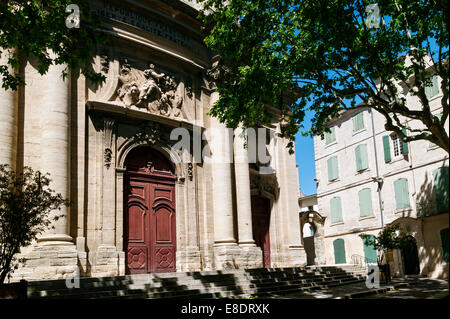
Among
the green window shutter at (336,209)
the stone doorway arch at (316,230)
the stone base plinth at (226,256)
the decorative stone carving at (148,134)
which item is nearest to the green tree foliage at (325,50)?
the decorative stone carving at (148,134)

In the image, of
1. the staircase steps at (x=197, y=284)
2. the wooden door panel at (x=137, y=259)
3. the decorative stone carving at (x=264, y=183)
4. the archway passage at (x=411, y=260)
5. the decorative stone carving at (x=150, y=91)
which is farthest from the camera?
the archway passage at (x=411, y=260)

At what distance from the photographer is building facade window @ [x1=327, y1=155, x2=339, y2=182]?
91.4ft

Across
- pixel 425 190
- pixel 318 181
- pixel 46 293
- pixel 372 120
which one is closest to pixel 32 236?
pixel 46 293

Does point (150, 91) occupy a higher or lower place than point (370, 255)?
higher

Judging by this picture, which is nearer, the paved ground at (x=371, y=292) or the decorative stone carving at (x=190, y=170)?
the paved ground at (x=371, y=292)

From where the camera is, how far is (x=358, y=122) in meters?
26.4

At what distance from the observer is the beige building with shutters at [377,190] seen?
20266 mm

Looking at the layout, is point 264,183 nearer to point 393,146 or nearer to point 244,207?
point 244,207

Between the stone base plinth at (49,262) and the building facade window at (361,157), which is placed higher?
the building facade window at (361,157)

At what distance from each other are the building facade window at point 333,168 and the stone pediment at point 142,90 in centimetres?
1474

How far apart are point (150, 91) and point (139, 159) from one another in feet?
7.74

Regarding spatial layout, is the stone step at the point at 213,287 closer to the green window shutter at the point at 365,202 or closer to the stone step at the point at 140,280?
the stone step at the point at 140,280

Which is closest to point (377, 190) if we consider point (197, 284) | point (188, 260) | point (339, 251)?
point (339, 251)
